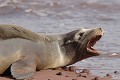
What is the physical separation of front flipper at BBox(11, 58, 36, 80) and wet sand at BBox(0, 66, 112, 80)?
0.34ft

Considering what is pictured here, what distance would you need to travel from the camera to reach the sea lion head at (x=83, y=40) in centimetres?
835

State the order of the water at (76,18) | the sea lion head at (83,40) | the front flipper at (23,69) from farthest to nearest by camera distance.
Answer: the water at (76,18) < the sea lion head at (83,40) < the front flipper at (23,69)

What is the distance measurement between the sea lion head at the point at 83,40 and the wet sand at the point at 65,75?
34 cm

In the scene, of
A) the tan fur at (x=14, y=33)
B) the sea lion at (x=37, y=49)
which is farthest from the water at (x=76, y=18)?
the tan fur at (x=14, y=33)

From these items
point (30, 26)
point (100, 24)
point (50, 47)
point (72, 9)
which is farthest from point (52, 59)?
point (72, 9)

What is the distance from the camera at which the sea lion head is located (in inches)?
329

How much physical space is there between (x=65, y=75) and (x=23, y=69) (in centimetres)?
81

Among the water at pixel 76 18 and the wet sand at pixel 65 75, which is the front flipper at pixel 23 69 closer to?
the wet sand at pixel 65 75

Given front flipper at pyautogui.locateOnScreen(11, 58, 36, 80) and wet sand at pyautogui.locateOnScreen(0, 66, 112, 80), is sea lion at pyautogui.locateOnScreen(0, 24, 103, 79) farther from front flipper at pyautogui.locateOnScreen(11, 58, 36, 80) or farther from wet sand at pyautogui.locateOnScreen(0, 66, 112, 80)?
wet sand at pyautogui.locateOnScreen(0, 66, 112, 80)

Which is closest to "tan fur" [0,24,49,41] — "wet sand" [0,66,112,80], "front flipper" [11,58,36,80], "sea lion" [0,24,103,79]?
"sea lion" [0,24,103,79]

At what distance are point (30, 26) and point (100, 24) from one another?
1.98 meters

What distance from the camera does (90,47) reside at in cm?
847

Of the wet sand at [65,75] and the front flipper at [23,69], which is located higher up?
the front flipper at [23,69]

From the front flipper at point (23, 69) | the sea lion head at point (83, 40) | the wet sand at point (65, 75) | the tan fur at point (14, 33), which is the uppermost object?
the tan fur at point (14, 33)
